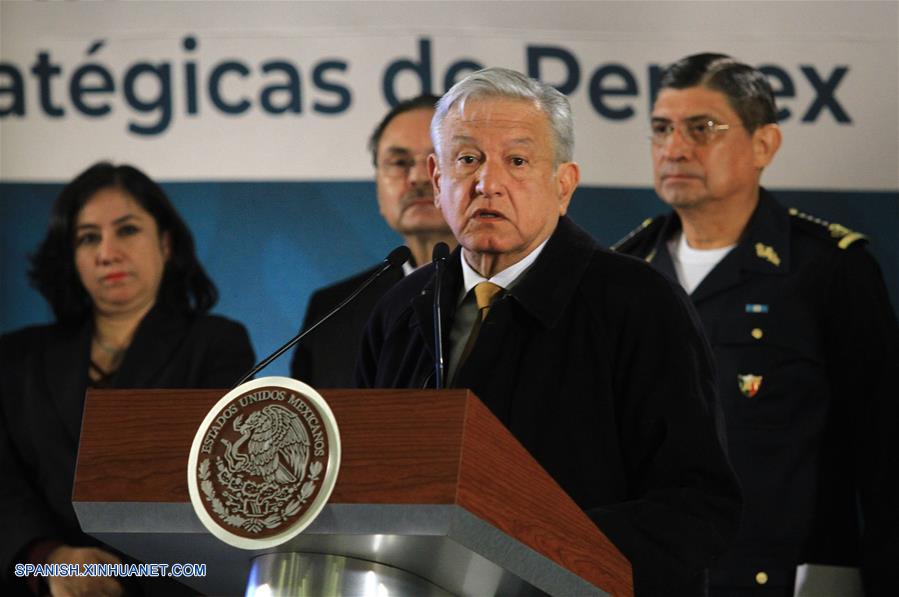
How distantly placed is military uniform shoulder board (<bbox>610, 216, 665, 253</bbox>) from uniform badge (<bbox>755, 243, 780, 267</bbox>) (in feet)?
1.21

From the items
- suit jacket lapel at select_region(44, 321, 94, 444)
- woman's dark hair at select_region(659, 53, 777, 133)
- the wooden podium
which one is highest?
woman's dark hair at select_region(659, 53, 777, 133)

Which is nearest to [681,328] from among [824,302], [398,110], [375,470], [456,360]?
[456,360]

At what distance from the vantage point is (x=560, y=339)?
233cm

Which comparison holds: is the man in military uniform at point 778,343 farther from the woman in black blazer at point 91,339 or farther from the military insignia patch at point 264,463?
the military insignia patch at point 264,463

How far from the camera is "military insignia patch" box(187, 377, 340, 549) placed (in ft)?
5.10

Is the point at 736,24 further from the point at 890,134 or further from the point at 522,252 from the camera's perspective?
the point at 522,252

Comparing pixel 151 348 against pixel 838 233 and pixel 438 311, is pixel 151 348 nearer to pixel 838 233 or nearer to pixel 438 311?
pixel 438 311

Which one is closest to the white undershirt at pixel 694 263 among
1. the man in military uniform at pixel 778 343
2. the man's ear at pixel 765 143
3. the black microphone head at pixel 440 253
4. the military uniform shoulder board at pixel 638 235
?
the man in military uniform at pixel 778 343

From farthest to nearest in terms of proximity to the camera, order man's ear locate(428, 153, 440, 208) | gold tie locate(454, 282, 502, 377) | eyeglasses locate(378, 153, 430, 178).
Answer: eyeglasses locate(378, 153, 430, 178), man's ear locate(428, 153, 440, 208), gold tie locate(454, 282, 502, 377)

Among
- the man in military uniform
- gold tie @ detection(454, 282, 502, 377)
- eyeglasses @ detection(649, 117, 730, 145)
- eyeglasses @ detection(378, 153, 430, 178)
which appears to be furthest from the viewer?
eyeglasses @ detection(378, 153, 430, 178)

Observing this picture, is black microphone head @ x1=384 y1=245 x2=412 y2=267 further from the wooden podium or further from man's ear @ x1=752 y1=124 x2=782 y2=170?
man's ear @ x1=752 y1=124 x2=782 y2=170

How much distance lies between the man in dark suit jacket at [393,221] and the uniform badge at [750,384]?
90 centimetres

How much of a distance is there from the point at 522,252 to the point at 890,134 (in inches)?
81.0

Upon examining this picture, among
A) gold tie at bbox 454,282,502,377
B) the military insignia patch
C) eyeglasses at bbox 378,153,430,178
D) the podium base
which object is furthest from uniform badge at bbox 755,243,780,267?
the military insignia patch
